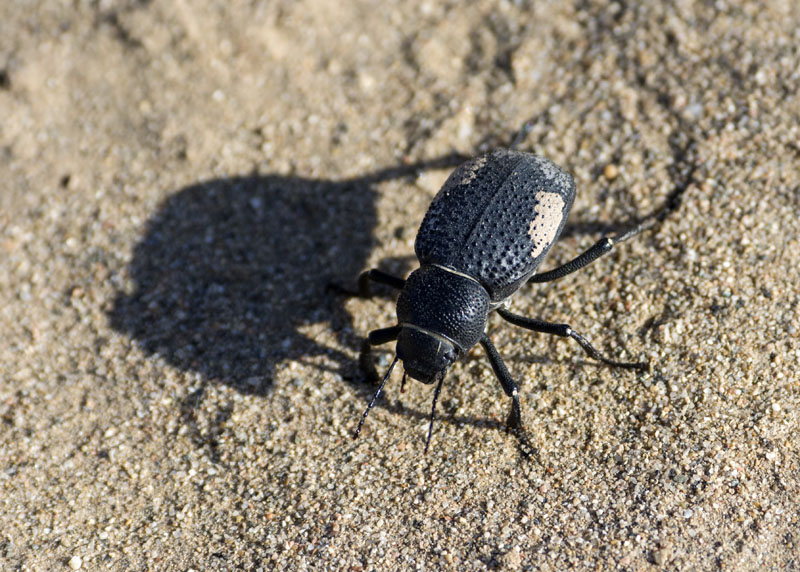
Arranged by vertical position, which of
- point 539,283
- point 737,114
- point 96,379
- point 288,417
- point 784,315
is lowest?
point 96,379

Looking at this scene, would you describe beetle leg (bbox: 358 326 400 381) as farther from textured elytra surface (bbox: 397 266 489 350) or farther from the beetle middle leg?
the beetle middle leg

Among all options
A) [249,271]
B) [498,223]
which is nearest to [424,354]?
[498,223]

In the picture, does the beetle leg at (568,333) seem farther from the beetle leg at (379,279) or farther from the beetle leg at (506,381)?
the beetle leg at (379,279)

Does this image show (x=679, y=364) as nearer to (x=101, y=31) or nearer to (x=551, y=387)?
(x=551, y=387)

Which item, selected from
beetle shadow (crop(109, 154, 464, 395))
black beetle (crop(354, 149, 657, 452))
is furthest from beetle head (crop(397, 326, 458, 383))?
beetle shadow (crop(109, 154, 464, 395))

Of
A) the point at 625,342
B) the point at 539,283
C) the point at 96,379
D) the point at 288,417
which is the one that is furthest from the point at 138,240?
the point at 625,342
